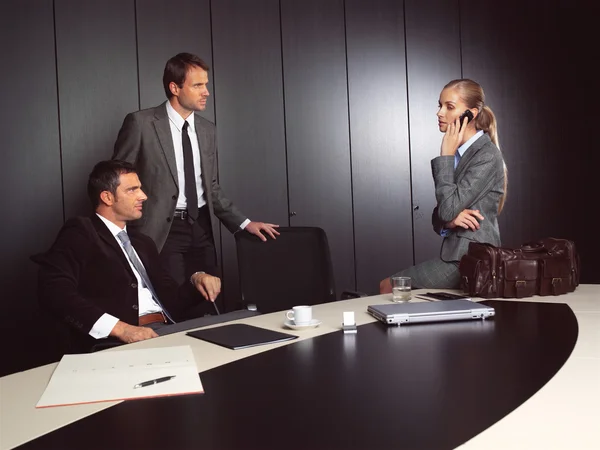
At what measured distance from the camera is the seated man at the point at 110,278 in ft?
7.30

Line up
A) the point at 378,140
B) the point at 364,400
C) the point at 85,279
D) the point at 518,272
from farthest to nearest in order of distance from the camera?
the point at 378,140
the point at 85,279
the point at 518,272
the point at 364,400

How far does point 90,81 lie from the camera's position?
437 centimetres

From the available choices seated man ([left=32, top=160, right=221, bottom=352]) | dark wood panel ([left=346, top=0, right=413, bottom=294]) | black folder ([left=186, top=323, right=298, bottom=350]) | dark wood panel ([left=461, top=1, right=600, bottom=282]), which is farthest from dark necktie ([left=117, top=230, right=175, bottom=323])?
dark wood panel ([left=461, top=1, right=600, bottom=282])

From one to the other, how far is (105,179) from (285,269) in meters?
0.88

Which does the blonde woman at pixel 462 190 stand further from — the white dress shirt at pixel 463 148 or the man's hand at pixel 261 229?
the man's hand at pixel 261 229

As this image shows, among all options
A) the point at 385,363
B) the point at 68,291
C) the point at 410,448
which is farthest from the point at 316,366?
the point at 68,291

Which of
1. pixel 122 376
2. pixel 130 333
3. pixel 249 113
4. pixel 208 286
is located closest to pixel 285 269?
pixel 208 286

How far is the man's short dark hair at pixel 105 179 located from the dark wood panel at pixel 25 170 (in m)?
1.73

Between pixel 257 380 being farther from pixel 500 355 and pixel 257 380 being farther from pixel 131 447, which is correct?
pixel 500 355

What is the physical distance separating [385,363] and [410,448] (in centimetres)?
49

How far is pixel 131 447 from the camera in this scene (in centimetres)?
104

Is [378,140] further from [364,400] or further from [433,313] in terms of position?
[364,400]

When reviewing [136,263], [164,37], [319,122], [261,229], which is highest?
[164,37]

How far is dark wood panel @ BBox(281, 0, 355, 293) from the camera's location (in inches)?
197
